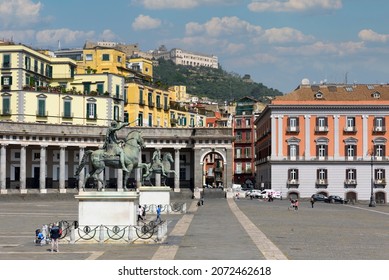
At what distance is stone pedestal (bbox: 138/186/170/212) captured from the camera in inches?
2876

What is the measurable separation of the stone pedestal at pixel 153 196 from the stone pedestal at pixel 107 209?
3087 centimetres

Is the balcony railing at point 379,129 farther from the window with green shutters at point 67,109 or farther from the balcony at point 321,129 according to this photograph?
the window with green shutters at point 67,109

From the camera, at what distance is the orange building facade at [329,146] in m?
120

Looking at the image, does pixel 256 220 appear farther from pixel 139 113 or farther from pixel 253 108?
pixel 253 108

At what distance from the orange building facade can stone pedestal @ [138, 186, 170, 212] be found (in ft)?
162

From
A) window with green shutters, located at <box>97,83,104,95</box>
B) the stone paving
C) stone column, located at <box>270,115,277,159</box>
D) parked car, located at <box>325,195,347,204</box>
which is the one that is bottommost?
parked car, located at <box>325,195,347,204</box>

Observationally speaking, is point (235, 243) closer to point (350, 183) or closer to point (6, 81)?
point (6, 81)

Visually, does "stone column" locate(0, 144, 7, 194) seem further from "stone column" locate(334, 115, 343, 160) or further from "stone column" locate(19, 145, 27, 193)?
"stone column" locate(334, 115, 343, 160)

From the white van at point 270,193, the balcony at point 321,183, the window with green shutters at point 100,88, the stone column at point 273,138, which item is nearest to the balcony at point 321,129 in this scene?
the stone column at point 273,138

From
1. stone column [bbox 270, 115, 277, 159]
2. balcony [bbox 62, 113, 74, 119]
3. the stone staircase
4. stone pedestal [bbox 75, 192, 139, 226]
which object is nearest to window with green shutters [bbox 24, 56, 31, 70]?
balcony [bbox 62, 113, 74, 119]

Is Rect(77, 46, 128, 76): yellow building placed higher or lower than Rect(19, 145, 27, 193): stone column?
higher

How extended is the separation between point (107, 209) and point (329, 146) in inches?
3275

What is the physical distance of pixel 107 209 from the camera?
42.1 m
